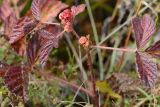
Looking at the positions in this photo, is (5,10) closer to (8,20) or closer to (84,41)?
(8,20)

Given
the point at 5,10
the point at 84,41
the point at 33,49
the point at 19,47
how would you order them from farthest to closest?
the point at 5,10 → the point at 19,47 → the point at 33,49 → the point at 84,41

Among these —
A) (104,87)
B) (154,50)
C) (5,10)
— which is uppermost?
(5,10)

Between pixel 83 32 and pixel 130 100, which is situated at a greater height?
pixel 83 32

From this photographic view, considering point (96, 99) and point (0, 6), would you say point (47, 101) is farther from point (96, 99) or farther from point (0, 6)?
point (0, 6)

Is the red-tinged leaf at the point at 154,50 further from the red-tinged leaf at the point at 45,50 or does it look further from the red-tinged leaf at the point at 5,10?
the red-tinged leaf at the point at 5,10

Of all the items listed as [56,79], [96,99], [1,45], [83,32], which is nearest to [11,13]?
[1,45]

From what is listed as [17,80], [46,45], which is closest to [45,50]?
[46,45]
